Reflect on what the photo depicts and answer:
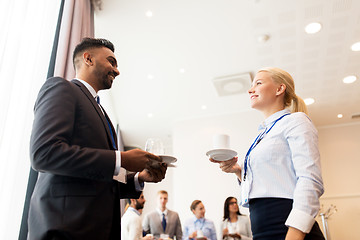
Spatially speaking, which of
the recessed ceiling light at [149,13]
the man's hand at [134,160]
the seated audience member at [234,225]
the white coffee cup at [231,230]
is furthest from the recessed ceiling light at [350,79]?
the man's hand at [134,160]

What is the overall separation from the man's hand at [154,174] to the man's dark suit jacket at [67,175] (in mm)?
259

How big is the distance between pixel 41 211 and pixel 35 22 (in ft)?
5.68

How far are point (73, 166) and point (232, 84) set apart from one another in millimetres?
4699

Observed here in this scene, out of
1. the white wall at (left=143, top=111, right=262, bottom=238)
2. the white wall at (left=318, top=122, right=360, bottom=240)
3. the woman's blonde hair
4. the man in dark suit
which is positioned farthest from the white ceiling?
the man in dark suit

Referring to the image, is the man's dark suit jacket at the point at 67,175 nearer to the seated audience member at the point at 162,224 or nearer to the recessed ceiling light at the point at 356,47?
the seated audience member at the point at 162,224

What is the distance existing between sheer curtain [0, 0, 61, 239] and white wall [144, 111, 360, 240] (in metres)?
4.54

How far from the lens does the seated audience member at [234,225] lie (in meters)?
4.41

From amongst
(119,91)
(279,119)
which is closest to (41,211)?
(279,119)

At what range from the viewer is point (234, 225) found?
4.80m

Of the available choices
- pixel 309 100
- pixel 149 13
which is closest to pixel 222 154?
pixel 149 13

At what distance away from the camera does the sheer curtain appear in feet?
5.88

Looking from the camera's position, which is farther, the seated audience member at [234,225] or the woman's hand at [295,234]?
the seated audience member at [234,225]

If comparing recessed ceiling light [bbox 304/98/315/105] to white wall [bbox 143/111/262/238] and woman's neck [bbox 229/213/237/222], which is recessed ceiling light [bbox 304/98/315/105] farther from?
woman's neck [bbox 229/213/237/222]

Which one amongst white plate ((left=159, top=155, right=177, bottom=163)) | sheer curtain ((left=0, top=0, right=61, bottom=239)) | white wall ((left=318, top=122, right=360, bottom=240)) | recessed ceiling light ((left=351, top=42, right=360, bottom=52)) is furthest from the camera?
white wall ((left=318, top=122, right=360, bottom=240))
